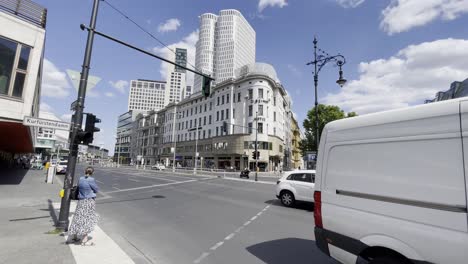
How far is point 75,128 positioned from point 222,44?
389 feet

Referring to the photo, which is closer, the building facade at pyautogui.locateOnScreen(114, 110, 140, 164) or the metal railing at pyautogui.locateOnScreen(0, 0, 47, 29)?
the metal railing at pyautogui.locateOnScreen(0, 0, 47, 29)

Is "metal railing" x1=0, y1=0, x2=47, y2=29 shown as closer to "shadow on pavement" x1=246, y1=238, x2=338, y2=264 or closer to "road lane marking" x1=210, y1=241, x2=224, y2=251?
"road lane marking" x1=210, y1=241, x2=224, y2=251

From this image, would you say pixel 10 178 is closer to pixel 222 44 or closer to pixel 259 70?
pixel 259 70

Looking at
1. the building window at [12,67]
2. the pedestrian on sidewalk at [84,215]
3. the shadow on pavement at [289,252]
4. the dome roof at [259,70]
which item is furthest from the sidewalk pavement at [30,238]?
the dome roof at [259,70]

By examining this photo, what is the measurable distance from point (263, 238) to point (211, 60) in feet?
401

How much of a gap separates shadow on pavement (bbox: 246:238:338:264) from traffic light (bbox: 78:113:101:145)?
5.25 m

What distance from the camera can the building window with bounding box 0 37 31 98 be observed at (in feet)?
31.3

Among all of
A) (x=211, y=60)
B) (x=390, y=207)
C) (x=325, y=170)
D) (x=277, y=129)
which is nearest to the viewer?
(x=390, y=207)

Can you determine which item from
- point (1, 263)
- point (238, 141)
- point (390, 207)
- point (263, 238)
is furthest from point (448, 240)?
point (238, 141)

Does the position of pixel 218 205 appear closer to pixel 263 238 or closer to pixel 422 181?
pixel 263 238

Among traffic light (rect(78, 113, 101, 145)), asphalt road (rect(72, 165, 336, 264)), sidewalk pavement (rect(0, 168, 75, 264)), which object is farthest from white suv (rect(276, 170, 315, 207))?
sidewalk pavement (rect(0, 168, 75, 264))

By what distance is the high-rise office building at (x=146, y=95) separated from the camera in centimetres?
14338

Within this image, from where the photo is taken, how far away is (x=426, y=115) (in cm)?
273

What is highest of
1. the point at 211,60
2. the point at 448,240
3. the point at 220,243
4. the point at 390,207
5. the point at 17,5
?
the point at 211,60
